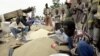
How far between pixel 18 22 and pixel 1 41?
117 centimetres

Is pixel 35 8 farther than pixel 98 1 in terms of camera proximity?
Yes

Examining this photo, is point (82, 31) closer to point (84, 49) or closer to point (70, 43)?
point (70, 43)

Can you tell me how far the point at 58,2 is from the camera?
13.6 meters

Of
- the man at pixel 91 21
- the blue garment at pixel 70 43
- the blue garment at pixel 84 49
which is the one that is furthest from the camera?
the man at pixel 91 21

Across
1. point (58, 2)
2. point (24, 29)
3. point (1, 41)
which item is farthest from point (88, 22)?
point (58, 2)

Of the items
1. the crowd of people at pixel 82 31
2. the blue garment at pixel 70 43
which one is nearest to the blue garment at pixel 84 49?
Result: the crowd of people at pixel 82 31

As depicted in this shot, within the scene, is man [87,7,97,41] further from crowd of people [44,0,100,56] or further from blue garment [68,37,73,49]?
blue garment [68,37,73,49]

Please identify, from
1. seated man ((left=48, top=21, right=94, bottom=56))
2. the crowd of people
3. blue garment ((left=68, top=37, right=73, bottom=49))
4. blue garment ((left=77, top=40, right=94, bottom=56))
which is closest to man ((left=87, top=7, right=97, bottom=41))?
the crowd of people

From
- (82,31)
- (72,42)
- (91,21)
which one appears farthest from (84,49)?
(91,21)

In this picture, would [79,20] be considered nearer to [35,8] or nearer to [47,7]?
[47,7]

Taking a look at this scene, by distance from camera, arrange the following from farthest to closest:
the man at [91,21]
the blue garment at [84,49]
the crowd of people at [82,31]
A: 1. the man at [91,21]
2. the crowd of people at [82,31]
3. the blue garment at [84,49]

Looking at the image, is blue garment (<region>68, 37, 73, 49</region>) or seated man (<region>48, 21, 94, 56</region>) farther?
blue garment (<region>68, 37, 73, 49</region>)

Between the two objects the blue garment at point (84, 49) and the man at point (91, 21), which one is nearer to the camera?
the blue garment at point (84, 49)

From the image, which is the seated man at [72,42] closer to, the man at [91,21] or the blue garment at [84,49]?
the blue garment at [84,49]
